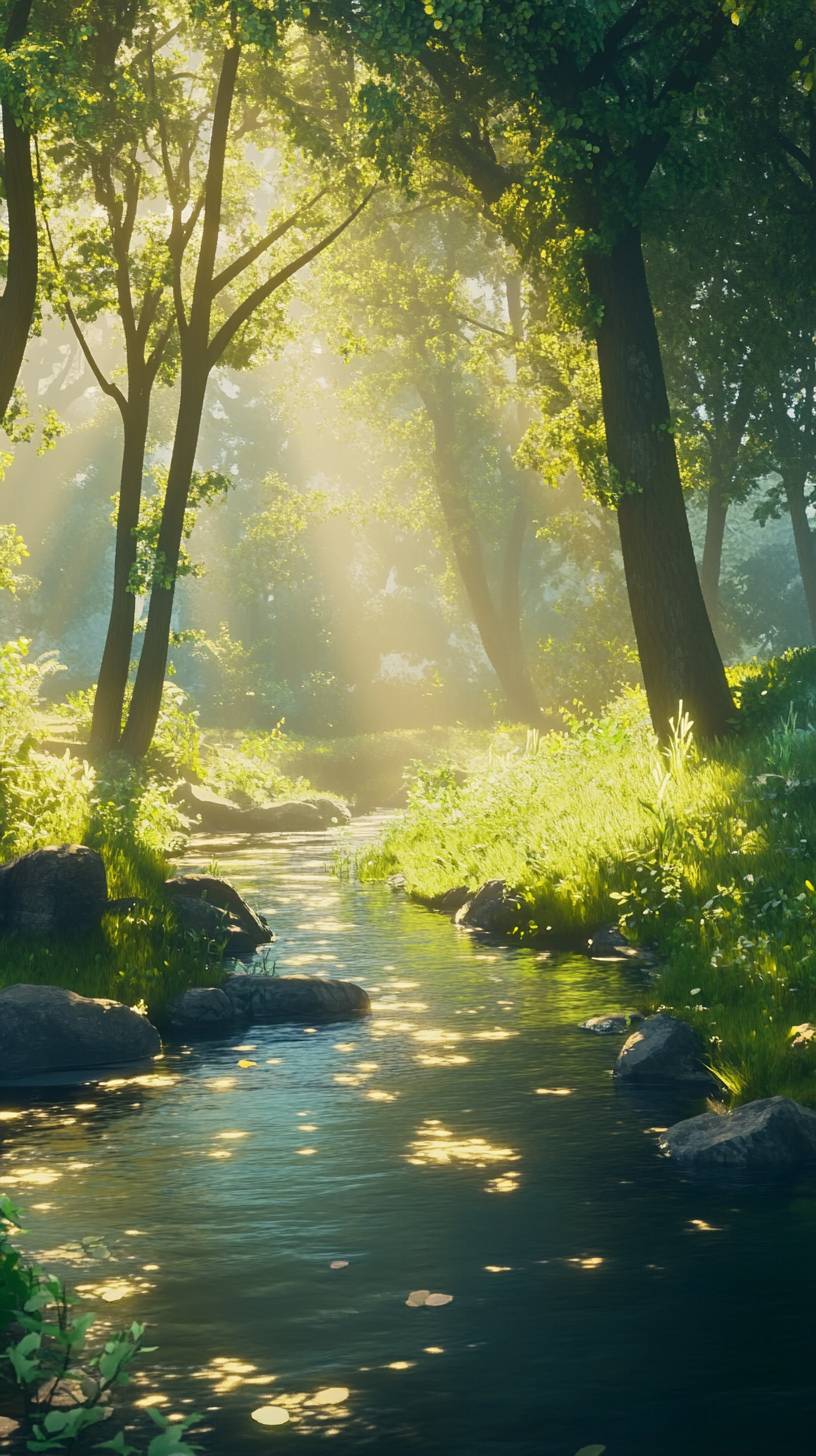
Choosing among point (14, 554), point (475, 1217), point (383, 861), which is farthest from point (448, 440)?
point (475, 1217)

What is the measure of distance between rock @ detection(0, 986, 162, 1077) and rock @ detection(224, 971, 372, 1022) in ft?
4.79

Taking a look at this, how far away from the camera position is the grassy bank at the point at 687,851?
1179 centimetres

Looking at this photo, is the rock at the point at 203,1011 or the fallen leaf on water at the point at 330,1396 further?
the rock at the point at 203,1011

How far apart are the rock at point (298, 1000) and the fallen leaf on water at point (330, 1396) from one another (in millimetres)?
7319

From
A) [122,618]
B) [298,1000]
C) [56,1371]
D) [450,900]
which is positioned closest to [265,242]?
[122,618]

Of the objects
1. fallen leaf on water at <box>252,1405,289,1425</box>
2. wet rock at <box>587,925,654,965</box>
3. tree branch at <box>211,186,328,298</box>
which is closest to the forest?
fallen leaf on water at <box>252,1405,289,1425</box>

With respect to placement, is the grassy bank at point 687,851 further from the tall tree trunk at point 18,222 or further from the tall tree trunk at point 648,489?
the tall tree trunk at point 18,222

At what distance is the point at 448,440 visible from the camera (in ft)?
165

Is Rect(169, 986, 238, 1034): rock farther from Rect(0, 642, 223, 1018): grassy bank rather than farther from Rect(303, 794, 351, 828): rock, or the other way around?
Rect(303, 794, 351, 828): rock

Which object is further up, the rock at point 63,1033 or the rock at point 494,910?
the rock at point 494,910

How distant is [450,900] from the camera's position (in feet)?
67.2

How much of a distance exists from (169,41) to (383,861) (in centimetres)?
1551

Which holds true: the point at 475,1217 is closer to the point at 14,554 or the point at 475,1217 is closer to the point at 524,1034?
the point at 524,1034

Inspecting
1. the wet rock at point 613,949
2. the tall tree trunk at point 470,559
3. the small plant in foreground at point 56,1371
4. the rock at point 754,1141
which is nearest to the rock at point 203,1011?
the wet rock at point 613,949
